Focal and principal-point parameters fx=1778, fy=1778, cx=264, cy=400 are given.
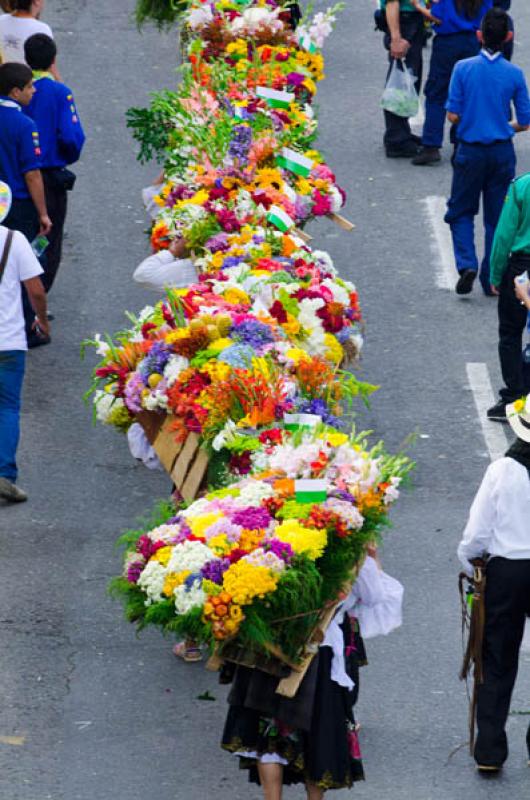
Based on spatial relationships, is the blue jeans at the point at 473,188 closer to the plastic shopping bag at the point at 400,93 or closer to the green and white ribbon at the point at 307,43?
the green and white ribbon at the point at 307,43

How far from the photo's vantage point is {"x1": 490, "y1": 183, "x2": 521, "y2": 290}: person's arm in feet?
34.9

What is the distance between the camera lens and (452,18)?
1511 cm

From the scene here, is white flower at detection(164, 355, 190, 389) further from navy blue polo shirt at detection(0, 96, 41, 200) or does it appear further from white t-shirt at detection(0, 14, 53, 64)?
white t-shirt at detection(0, 14, 53, 64)

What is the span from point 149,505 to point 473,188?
4.01 meters

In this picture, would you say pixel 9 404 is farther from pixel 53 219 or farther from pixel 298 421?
pixel 298 421

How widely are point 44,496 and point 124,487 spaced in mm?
482

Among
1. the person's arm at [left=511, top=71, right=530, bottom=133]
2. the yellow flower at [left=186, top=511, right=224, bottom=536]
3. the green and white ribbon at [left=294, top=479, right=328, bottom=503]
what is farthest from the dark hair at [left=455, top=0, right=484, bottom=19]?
the yellow flower at [left=186, top=511, right=224, bottom=536]

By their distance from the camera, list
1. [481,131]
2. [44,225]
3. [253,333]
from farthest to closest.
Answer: [481,131] < [44,225] < [253,333]

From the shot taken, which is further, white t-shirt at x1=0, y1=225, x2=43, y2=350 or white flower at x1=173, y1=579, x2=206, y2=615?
white t-shirt at x1=0, y1=225, x2=43, y2=350

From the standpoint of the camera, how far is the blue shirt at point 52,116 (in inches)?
473

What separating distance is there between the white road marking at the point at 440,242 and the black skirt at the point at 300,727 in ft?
22.6

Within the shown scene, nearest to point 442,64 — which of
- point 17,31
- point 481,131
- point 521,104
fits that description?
point 521,104

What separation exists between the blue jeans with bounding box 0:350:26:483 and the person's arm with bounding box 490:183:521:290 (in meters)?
2.93

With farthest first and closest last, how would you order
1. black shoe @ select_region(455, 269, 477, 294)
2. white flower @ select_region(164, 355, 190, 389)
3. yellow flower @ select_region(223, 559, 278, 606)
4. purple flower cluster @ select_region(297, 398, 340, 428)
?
black shoe @ select_region(455, 269, 477, 294), white flower @ select_region(164, 355, 190, 389), purple flower cluster @ select_region(297, 398, 340, 428), yellow flower @ select_region(223, 559, 278, 606)
